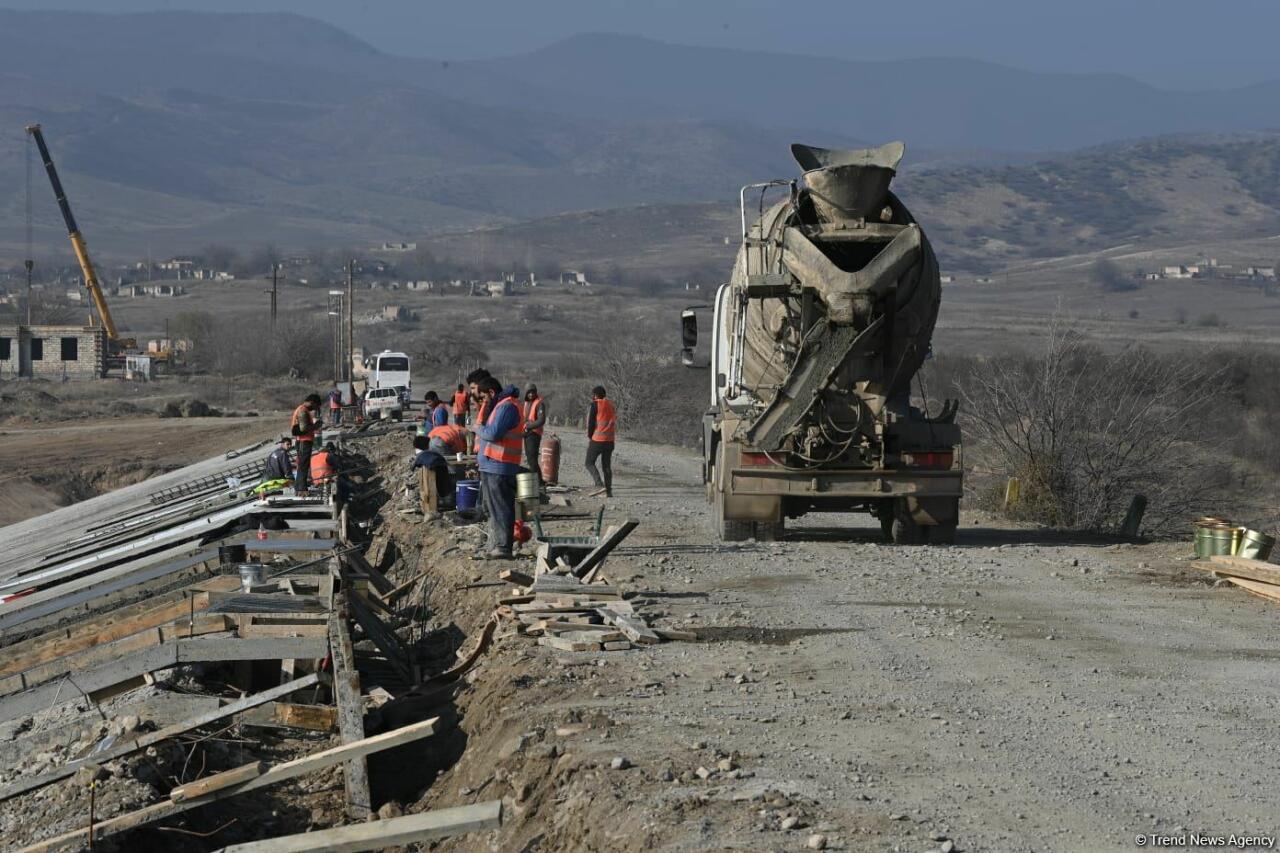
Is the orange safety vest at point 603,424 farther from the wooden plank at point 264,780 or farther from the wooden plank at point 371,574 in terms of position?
the wooden plank at point 264,780

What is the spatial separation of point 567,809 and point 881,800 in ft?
5.02

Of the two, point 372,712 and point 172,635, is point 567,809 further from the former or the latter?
point 172,635

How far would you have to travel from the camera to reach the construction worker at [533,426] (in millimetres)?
22859

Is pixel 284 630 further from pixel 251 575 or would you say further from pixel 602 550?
pixel 251 575

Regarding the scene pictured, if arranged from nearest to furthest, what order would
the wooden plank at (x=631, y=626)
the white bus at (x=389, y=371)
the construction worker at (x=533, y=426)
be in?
the wooden plank at (x=631, y=626) < the construction worker at (x=533, y=426) < the white bus at (x=389, y=371)

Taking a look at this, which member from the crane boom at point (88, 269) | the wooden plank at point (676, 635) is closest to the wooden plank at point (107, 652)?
the wooden plank at point (676, 635)

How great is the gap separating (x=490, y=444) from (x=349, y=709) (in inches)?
195

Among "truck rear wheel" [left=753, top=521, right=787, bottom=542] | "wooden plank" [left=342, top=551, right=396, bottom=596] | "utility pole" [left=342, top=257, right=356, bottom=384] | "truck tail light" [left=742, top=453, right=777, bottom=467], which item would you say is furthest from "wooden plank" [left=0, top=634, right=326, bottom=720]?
"utility pole" [left=342, top=257, right=356, bottom=384]

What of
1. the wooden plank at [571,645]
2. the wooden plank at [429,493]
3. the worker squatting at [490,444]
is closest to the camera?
the wooden plank at [571,645]

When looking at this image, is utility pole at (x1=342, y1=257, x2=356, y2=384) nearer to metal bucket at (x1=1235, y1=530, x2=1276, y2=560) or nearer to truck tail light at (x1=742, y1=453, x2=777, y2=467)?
truck tail light at (x1=742, y1=453, x2=777, y2=467)

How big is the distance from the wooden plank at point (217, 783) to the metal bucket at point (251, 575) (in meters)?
6.53

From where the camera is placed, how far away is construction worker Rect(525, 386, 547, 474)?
2286cm

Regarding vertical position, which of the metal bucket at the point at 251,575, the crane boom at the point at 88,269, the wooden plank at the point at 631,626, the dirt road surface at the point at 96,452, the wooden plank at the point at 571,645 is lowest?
the dirt road surface at the point at 96,452

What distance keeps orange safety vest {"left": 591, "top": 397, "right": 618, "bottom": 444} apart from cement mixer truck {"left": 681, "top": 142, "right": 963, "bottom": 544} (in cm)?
534
